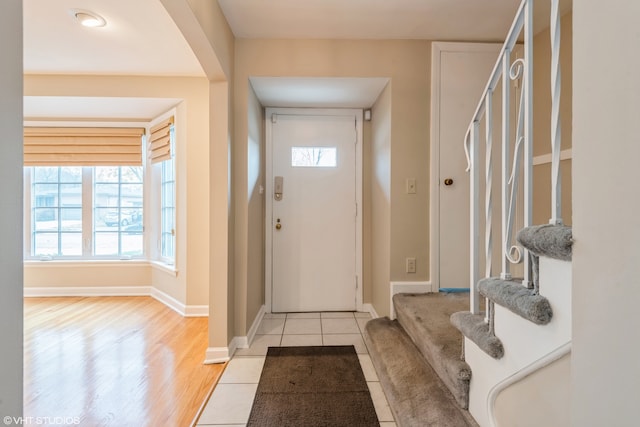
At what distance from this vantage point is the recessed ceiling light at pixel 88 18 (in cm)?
197

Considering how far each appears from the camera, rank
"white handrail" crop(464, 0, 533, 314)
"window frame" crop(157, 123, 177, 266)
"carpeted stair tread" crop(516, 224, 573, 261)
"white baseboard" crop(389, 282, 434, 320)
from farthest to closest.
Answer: "window frame" crop(157, 123, 177, 266), "white baseboard" crop(389, 282, 434, 320), "white handrail" crop(464, 0, 533, 314), "carpeted stair tread" crop(516, 224, 573, 261)

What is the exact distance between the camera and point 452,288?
2285mm

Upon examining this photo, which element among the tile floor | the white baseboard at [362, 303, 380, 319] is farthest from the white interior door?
the tile floor

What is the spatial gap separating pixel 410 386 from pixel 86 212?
4.07 meters

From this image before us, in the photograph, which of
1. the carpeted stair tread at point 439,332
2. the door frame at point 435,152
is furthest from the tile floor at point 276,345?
the door frame at point 435,152

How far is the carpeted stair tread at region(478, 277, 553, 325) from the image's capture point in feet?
2.66

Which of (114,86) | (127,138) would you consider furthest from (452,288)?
(127,138)

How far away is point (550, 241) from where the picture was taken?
0.74 meters

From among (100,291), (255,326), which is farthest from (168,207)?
(255,326)

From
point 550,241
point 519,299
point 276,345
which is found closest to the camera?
point 550,241

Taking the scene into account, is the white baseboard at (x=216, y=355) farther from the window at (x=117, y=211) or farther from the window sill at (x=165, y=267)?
the window at (x=117, y=211)

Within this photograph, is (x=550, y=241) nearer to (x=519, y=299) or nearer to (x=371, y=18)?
(x=519, y=299)

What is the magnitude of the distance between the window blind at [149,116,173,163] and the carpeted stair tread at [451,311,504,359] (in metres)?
3.10

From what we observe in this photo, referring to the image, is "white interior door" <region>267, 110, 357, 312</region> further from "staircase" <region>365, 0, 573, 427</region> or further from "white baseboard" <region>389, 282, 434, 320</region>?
"staircase" <region>365, 0, 573, 427</region>
